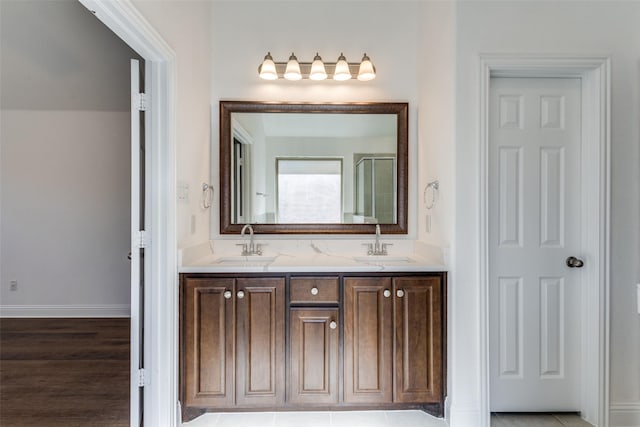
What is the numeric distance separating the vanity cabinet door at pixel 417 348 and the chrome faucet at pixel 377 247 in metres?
0.58

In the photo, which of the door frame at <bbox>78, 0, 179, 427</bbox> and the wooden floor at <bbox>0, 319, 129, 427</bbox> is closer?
the door frame at <bbox>78, 0, 179, 427</bbox>

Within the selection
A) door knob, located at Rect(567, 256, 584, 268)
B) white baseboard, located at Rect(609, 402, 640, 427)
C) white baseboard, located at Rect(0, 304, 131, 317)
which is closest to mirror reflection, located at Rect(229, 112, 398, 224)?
door knob, located at Rect(567, 256, 584, 268)

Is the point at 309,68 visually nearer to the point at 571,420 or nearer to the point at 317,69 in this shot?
the point at 317,69

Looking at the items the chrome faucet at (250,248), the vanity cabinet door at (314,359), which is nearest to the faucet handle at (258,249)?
the chrome faucet at (250,248)

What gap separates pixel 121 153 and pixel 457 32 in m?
3.51

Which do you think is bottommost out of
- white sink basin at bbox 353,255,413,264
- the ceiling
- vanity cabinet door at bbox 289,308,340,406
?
vanity cabinet door at bbox 289,308,340,406

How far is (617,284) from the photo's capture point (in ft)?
6.19

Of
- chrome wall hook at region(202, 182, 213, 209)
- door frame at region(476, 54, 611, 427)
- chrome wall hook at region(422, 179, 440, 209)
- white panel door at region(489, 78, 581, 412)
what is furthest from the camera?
chrome wall hook at region(202, 182, 213, 209)

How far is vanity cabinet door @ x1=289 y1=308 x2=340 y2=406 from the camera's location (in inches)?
75.9

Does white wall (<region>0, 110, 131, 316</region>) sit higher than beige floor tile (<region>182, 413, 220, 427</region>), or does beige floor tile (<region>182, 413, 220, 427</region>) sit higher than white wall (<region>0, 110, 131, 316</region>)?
white wall (<region>0, 110, 131, 316</region>)

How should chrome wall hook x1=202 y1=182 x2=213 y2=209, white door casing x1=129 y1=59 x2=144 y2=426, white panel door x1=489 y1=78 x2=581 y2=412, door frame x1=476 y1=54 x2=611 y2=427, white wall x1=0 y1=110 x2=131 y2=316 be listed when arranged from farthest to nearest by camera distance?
1. white wall x1=0 y1=110 x2=131 y2=316
2. chrome wall hook x1=202 y1=182 x2=213 y2=209
3. white panel door x1=489 y1=78 x2=581 y2=412
4. door frame x1=476 y1=54 x2=611 y2=427
5. white door casing x1=129 y1=59 x2=144 y2=426

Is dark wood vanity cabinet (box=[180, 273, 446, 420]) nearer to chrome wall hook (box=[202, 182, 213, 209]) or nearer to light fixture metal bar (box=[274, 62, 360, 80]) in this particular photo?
chrome wall hook (box=[202, 182, 213, 209])

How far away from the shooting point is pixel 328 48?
252 centimetres

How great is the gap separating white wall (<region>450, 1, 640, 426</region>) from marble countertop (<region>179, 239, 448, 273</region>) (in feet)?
1.19
